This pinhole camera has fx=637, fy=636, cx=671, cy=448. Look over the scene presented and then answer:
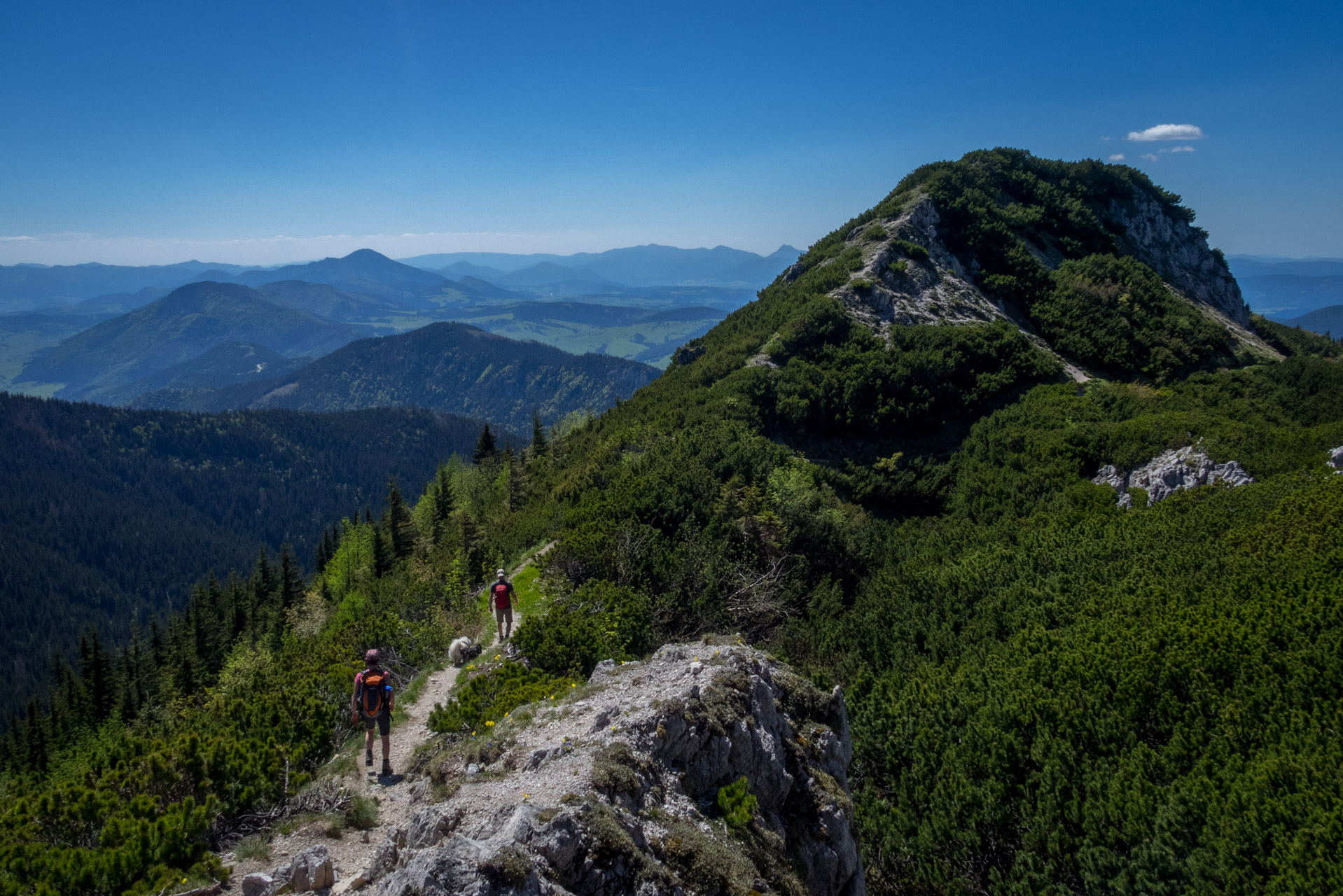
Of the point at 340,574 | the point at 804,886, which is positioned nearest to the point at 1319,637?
the point at 804,886

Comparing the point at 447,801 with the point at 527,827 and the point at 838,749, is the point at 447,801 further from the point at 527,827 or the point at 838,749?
the point at 838,749

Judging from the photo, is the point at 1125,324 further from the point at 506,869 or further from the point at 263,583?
the point at 263,583

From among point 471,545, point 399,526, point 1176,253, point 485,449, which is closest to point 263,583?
point 399,526

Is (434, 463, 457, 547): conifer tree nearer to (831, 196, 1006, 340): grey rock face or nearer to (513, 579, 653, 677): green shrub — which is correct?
(513, 579, 653, 677): green shrub

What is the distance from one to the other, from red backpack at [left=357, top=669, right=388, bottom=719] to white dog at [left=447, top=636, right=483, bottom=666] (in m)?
5.87

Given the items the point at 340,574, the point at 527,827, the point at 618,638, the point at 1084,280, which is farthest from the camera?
the point at 340,574

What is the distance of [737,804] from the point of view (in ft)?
30.6

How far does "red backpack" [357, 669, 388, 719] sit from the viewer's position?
11.5 meters

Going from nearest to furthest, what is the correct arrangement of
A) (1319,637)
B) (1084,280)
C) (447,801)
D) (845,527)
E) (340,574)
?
(447,801), (1319,637), (845,527), (1084,280), (340,574)

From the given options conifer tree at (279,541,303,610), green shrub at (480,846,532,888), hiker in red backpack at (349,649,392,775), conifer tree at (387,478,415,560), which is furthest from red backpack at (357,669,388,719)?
conifer tree at (279,541,303,610)

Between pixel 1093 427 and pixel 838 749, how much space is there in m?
27.9

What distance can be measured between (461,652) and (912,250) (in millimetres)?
46518

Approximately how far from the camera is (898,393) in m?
40.3

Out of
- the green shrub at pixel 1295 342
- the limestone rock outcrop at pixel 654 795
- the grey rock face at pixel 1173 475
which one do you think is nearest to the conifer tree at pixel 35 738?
the limestone rock outcrop at pixel 654 795
